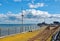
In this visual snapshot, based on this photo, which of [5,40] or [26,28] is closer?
[5,40]

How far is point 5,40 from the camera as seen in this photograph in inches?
1147

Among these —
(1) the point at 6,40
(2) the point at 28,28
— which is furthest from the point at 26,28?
(1) the point at 6,40

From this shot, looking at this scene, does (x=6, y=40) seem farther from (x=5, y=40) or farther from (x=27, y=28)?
(x=27, y=28)

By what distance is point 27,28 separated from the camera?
190 feet

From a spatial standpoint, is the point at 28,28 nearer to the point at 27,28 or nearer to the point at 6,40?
the point at 27,28

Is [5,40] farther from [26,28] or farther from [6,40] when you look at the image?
[26,28]

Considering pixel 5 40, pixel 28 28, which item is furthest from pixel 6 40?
pixel 28 28

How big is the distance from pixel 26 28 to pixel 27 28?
2.51 ft

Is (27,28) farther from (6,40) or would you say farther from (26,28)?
(6,40)

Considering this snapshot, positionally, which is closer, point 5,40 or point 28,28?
point 5,40

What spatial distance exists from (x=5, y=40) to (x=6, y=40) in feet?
0.57

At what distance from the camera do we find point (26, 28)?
57.1m

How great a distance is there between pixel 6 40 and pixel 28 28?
2804cm

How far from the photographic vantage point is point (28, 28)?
187 ft
